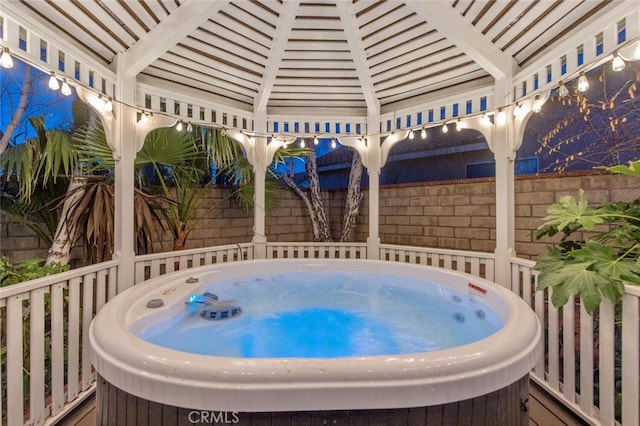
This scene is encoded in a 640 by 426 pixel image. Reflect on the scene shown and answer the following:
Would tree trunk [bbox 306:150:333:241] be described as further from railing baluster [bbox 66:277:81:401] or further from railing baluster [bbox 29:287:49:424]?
railing baluster [bbox 29:287:49:424]

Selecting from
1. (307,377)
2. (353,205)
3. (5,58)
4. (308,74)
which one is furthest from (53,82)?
(353,205)

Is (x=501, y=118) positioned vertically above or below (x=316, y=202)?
above

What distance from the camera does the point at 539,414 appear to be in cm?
189

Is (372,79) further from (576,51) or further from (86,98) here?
(86,98)

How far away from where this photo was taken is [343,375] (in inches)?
45.2

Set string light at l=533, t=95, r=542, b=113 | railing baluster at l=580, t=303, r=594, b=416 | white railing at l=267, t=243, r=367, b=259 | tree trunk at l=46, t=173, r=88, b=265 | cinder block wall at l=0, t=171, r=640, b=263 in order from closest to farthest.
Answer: railing baluster at l=580, t=303, r=594, b=416
string light at l=533, t=95, r=542, b=113
tree trunk at l=46, t=173, r=88, b=265
cinder block wall at l=0, t=171, r=640, b=263
white railing at l=267, t=243, r=367, b=259

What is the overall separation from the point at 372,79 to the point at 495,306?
2.74 meters

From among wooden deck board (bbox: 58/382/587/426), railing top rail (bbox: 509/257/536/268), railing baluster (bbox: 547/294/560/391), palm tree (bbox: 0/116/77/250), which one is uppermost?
palm tree (bbox: 0/116/77/250)

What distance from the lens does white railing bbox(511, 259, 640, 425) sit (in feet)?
4.97

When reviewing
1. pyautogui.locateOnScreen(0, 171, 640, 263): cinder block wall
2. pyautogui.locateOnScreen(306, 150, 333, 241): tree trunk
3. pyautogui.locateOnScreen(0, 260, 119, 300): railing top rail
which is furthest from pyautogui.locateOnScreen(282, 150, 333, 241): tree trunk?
pyautogui.locateOnScreen(0, 260, 119, 300): railing top rail

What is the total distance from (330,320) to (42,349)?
1.90 metres

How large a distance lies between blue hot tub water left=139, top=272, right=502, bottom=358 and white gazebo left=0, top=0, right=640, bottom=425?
564 mm

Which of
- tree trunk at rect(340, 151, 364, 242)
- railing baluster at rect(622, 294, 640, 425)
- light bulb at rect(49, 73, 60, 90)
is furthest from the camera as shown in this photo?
tree trunk at rect(340, 151, 364, 242)

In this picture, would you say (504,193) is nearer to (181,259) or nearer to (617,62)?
(617,62)
